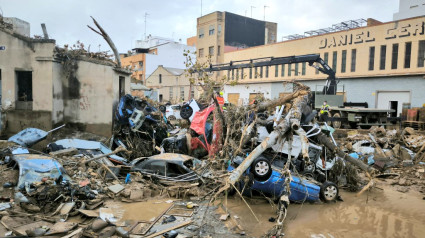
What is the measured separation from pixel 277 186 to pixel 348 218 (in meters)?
1.65

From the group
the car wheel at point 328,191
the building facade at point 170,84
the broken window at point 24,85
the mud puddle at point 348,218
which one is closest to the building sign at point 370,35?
the building facade at point 170,84

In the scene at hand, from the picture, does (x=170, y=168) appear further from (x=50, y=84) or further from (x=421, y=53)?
(x=421, y=53)

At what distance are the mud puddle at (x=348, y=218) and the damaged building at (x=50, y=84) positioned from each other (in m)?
6.88

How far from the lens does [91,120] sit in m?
11.2

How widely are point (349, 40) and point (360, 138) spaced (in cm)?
1596

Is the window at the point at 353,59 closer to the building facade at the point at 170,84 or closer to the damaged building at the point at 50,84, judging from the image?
the building facade at the point at 170,84

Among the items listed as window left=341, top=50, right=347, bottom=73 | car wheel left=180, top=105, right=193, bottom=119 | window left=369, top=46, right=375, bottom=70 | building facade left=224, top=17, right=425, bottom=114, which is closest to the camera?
car wheel left=180, top=105, right=193, bottom=119

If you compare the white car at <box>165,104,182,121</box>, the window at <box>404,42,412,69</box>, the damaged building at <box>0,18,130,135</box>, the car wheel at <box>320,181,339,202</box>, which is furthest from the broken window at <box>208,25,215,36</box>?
the car wheel at <box>320,181,339,202</box>

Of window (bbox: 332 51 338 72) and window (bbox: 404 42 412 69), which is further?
window (bbox: 332 51 338 72)

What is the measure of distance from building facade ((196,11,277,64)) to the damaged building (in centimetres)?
3052

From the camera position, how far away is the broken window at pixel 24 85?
34.7 feet

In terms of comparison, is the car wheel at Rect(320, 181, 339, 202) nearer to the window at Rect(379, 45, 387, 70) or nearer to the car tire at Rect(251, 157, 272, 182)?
the car tire at Rect(251, 157, 272, 182)

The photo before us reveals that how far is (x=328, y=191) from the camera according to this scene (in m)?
7.04

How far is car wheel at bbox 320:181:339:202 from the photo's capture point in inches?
275
